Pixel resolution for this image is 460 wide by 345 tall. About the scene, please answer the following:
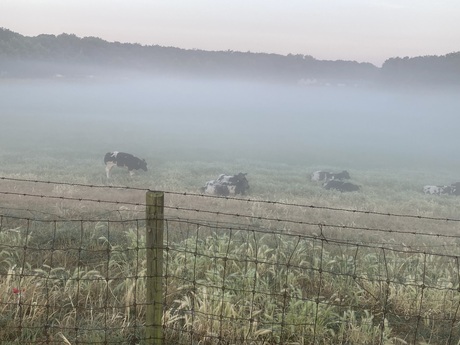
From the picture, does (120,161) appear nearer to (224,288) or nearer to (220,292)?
(220,292)

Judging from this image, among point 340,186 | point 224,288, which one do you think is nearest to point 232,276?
point 224,288

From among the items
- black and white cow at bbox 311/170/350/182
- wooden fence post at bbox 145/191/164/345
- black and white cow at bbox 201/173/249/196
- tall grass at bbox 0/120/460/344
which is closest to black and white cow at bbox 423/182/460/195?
black and white cow at bbox 311/170/350/182

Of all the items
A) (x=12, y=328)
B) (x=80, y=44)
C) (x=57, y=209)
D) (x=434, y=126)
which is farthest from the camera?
(x=80, y=44)

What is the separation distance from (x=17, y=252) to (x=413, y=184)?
28.3 meters

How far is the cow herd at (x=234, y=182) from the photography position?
24.7 meters

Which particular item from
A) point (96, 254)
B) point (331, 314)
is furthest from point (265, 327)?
point (96, 254)

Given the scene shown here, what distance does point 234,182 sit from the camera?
25.0 m

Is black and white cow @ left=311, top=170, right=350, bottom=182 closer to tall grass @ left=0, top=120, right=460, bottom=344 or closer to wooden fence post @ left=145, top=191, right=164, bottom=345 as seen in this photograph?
tall grass @ left=0, top=120, right=460, bottom=344

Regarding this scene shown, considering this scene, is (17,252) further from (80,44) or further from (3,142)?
(80,44)

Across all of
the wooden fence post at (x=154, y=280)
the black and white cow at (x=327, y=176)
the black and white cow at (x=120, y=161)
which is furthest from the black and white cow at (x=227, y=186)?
the wooden fence post at (x=154, y=280)

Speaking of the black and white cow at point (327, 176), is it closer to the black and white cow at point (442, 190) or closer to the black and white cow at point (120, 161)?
the black and white cow at point (442, 190)

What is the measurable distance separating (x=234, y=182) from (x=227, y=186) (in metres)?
0.48

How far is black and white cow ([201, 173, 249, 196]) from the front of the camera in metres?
Result: 24.5

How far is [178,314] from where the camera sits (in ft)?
20.7
